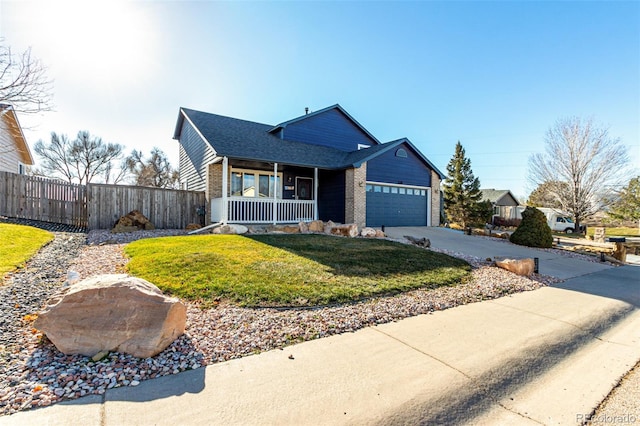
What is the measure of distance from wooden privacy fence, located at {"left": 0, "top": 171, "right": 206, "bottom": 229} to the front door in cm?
532

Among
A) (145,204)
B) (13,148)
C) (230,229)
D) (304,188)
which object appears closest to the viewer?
(230,229)

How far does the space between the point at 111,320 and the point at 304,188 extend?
12818mm

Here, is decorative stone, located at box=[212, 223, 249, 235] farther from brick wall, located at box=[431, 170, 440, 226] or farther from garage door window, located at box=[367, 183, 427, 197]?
brick wall, located at box=[431, 170, 440, 226]

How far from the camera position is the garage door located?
14445mm

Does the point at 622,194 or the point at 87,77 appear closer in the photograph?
the point at 87,77

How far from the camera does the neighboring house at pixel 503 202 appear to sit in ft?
116

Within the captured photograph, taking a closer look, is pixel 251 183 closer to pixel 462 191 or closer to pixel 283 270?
pixel 283 270

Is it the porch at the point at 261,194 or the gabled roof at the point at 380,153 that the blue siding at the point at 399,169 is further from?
the porch at the point at 261,194

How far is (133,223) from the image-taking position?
39.2 feet

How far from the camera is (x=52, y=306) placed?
2953 millimetres

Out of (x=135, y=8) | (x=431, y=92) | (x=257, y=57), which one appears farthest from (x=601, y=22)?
(x=135, y=8)

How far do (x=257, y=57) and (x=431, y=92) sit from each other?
9665mm

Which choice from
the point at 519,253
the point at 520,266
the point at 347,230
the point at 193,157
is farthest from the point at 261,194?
the point at 519,253

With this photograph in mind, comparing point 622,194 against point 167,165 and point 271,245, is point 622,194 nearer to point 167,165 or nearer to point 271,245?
point 271,245
